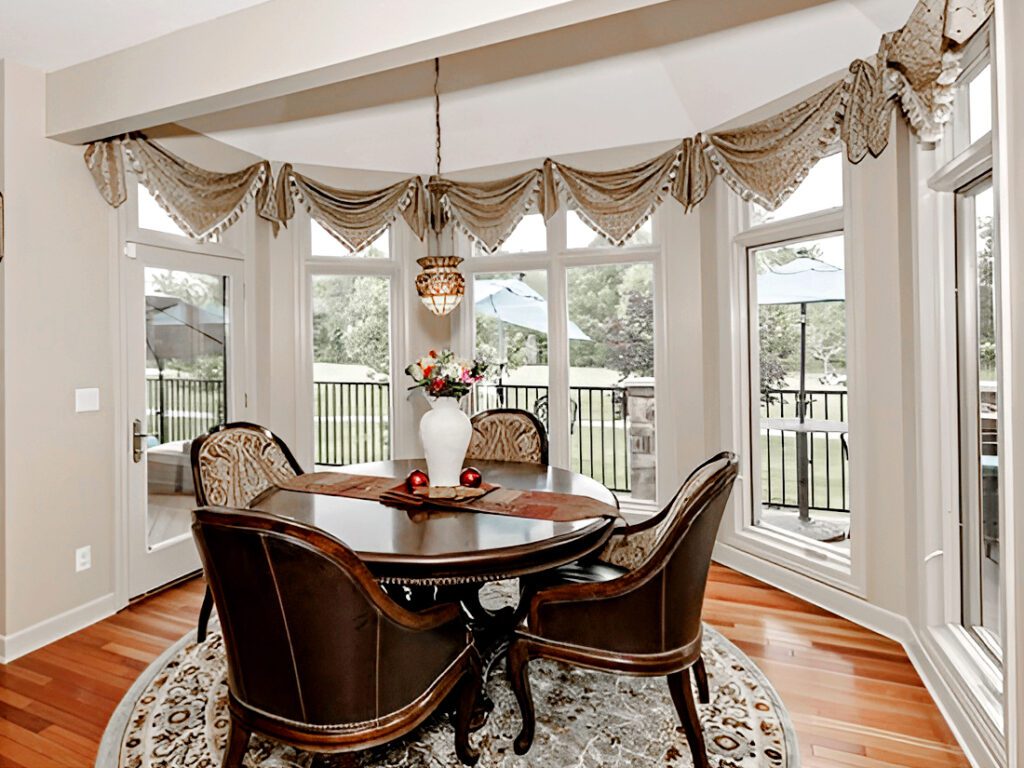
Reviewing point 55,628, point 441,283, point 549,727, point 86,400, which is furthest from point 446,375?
point 55,628

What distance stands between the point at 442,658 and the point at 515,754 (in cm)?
50

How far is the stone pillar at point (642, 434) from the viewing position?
4268 millimetres

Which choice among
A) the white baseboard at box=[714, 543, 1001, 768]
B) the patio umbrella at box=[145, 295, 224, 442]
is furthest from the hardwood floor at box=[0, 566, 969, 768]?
the patio umbrella at box=[145, 295, 224, 442]

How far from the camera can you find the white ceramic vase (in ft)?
8.07

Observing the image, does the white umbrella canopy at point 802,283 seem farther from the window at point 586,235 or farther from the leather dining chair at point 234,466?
the leather dining chair at point 234,466

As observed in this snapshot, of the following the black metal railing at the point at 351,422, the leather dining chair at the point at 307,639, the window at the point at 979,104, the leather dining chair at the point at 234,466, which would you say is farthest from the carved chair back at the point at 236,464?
the window at the point at 979,104

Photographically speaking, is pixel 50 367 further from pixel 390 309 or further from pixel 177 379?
pixel 390 309

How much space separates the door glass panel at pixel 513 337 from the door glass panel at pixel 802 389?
4.73ft

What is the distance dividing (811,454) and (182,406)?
12.1 ft

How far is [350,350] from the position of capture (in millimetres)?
4523

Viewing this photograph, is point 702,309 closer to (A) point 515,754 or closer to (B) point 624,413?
(B) point 624,413

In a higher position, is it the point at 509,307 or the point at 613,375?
the point at 509,307

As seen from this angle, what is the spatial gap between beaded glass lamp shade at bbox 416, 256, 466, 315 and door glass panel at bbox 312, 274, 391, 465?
1.58 metres

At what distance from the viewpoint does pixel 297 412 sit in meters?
4.34
